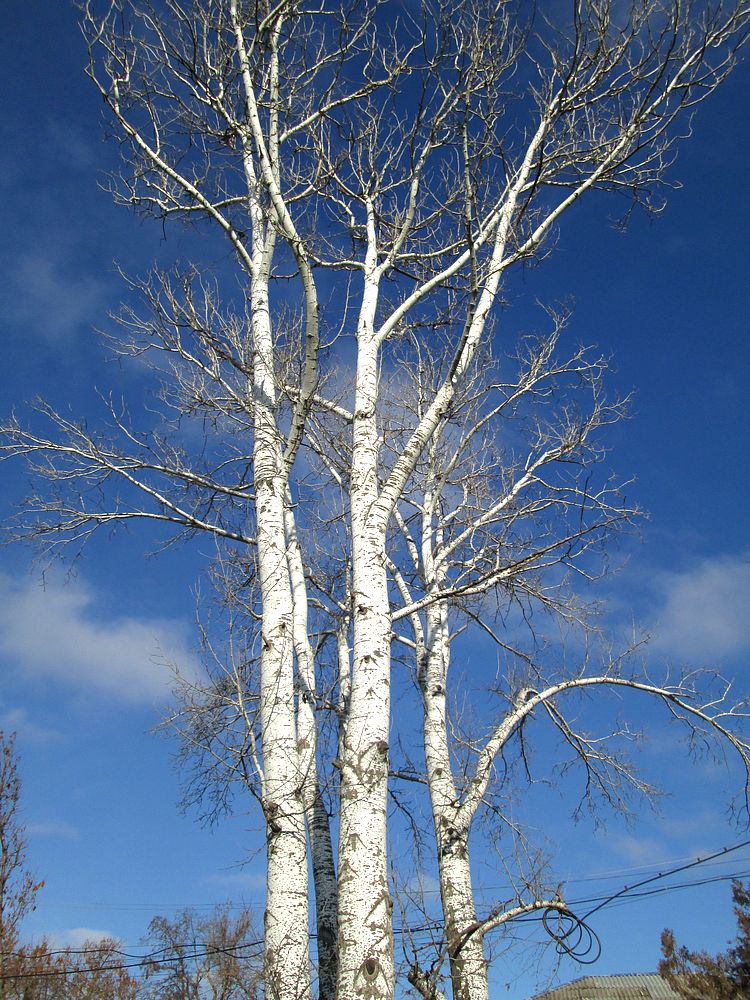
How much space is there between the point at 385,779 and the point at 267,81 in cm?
645

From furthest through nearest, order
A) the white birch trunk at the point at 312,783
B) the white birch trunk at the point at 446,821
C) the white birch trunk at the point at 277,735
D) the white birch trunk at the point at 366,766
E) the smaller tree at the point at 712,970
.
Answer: the smaller tree at the point at 712,970 < the white birch trunk at the point at 446,821 < the white birch trunk at the point at 312,783 < the white birch trunk at the point at 277,735 < the white birch trunk at the point at 366,766

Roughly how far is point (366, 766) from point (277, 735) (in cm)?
91

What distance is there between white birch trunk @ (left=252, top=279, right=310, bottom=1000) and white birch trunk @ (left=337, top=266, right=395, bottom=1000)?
2.22 feet

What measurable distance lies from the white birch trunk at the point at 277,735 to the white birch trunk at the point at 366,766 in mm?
677

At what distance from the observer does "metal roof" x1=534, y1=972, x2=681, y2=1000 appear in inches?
1265

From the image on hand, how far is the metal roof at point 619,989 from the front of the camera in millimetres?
32125

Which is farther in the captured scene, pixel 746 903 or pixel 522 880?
pixel 746 903

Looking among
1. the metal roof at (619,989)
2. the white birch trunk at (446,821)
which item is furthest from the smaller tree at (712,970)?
the metal roof at (619,989)

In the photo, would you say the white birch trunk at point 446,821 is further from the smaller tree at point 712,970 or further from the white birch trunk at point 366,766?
the smaller tree at point 712,970

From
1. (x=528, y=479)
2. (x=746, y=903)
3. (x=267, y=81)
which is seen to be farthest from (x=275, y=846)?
(x=746, y=903)

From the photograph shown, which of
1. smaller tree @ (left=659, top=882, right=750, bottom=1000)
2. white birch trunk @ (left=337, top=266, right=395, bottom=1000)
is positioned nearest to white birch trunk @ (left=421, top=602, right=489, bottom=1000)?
white birch trunk @ (left=337, top=266, right=395, bottom=1000)

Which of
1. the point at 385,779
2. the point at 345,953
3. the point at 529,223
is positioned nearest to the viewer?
the point at 345,953

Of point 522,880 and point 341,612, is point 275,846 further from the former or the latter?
point 341,612

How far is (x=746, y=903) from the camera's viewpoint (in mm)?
16562
